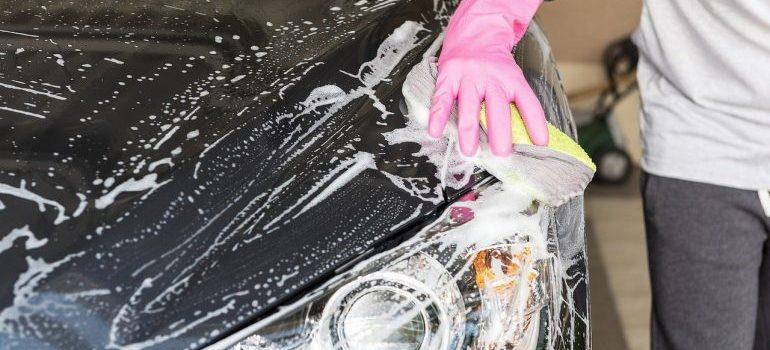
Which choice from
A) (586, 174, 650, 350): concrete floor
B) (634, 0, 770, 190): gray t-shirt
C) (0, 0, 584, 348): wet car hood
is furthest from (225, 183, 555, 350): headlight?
(586, 174, 650, 350): concrete floor

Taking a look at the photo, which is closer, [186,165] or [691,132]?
[186,165]

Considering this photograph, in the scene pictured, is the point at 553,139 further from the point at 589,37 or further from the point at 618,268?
the point at 589,37

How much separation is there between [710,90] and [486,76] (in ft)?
1.04

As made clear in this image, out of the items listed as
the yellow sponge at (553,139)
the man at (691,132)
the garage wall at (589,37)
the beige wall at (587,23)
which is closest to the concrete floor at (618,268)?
the garage wall at (589,37)

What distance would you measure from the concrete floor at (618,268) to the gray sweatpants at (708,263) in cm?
62

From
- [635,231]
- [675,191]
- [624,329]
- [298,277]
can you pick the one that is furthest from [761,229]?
[635,231]

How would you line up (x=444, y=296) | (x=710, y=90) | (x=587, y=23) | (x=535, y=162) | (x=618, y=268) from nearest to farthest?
(x=444, y=296), (x=535, y=162), (x=710, y=90), (x=618, y=268), (x=587, y=23)

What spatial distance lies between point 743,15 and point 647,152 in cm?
25

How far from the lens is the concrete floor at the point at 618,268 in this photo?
6.08ft

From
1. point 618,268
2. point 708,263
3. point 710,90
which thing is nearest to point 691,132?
point 710,90

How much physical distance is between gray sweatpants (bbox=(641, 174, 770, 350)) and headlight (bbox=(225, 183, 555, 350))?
34 centimetres

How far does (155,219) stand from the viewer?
0.84 metres

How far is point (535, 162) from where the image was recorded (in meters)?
0.96

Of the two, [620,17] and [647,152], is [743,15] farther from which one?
[620,17]
